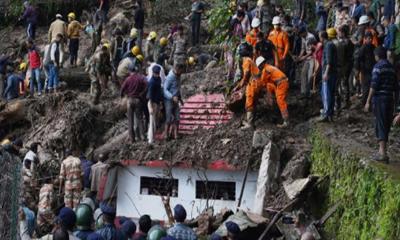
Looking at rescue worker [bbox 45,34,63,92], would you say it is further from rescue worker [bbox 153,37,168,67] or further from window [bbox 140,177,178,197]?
window [bbox 140,177,178,197]

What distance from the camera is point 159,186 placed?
67.3 ft

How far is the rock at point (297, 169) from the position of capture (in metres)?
18.1

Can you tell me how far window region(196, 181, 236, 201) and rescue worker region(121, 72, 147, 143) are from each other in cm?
213

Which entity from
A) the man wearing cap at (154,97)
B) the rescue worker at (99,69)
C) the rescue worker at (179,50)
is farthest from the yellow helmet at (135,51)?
the man wearing cap at (154,97)

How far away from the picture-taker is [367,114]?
19.8 metres

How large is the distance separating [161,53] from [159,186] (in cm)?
561

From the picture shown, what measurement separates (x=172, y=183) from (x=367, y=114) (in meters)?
4.61

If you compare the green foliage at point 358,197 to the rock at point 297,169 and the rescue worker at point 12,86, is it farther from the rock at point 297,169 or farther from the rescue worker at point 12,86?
the rescue worker at point 12,86

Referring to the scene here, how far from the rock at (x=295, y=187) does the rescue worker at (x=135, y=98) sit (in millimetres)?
4676

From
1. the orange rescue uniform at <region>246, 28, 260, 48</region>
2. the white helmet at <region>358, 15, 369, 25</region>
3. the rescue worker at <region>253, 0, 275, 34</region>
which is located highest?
the rescue worker at <region>253, 0, 275, 34</region>

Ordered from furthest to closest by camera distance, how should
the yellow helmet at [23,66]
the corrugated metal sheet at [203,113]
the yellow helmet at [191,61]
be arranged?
the yellow helmet at [23,66] < the yellow helmet at [191,61] < the corrugated metal sheet at [203,113]

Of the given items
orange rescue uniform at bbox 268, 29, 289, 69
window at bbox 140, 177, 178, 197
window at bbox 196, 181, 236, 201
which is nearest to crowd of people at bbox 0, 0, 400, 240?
orange rescue uniform at bbox 268, 29, 289, 69

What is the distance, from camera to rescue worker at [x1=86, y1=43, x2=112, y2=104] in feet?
79.7

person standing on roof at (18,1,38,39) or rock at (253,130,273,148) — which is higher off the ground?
person standing on roof at (18,1,38,39)
